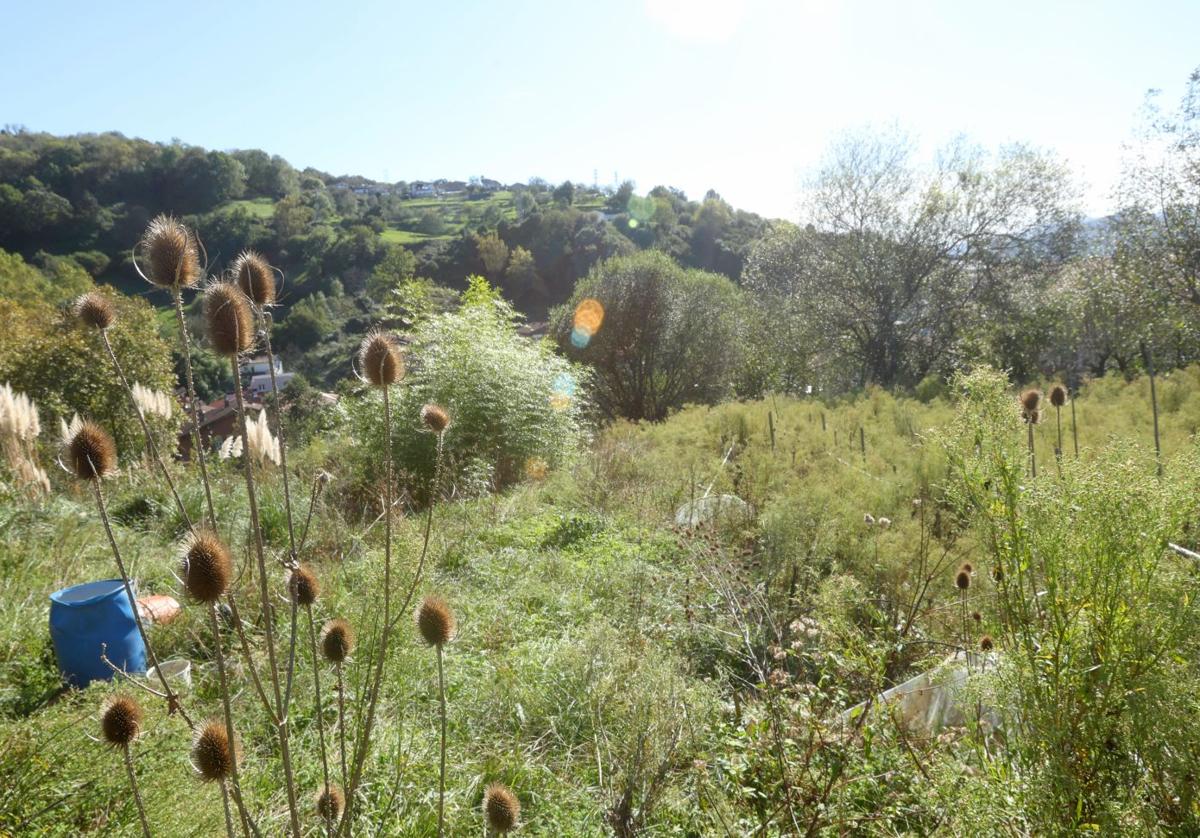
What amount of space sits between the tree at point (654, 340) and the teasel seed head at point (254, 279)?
15235 mm

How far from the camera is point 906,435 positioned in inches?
250

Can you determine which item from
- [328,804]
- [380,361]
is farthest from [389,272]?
[328,804]

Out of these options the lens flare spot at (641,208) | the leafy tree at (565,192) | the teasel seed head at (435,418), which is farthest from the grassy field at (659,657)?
the leafy tree at (565,192)

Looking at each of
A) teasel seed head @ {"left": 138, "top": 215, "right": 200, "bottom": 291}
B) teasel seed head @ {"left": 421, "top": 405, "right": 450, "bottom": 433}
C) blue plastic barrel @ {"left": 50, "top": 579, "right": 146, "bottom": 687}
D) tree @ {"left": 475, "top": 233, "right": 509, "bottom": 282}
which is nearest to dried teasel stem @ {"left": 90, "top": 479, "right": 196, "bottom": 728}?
teasel seed head @ {"left": 138, "top": 215, "right": 200, "bottom": 291}

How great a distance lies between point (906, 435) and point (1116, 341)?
7.50m

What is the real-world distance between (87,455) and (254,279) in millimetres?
409

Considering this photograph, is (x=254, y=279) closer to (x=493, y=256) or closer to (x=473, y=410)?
(x=473, y=410)

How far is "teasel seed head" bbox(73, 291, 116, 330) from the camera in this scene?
3.69 ft

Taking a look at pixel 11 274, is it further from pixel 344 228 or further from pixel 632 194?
pixel 632 194

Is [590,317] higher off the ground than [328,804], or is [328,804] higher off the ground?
[590,317]

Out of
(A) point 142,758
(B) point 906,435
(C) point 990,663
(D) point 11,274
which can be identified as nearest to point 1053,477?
(C) point 990,663

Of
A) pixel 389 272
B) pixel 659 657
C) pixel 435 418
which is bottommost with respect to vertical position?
pixel 659 657

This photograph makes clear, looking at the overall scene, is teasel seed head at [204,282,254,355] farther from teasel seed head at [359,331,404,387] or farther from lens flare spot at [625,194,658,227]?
lens flare spot at [625,194,658,227]

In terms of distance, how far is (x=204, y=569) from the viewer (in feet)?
2.97
